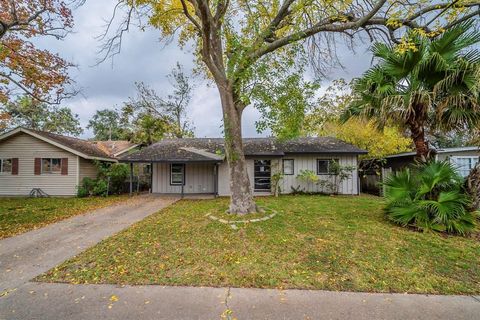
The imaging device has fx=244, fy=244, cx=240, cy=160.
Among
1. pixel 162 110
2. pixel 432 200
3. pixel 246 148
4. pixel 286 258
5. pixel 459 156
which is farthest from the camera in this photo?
pixel 162 110

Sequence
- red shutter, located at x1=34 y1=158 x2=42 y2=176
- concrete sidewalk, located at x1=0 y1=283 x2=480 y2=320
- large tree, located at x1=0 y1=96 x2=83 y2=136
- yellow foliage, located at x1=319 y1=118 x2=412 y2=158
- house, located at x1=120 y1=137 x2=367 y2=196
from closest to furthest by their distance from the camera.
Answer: concrete sidewalk, located at x1=0 y1=283 x2=480 y2=320 < house, located at x1=120 y1=137 x2=367 y2=196 < yellow foliage, located at x1=319 y1=118 x2=412 y2=158 < red shutter, located at x1=34 y1=158 x2=42 y2=176 < large tree, located at x1=0 y1=96 x2=83 y2=136

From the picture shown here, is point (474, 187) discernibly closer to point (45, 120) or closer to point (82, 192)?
point (82, 192)

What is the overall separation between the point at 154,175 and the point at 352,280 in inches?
549

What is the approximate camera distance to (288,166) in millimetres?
15117

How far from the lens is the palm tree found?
20.4 feet

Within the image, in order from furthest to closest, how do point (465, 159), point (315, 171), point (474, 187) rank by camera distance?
point (315, 171) < point (465, 159) < point (474, 187)

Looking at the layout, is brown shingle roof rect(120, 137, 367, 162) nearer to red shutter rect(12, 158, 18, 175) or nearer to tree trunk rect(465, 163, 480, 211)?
red shutter rect(12, 158, 18, 175)

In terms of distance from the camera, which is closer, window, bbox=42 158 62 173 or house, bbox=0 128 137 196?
house, bbox=0 128 137 196

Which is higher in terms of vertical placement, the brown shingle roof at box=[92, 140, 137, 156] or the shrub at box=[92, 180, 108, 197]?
the brown shingle roof at box=[92, 140, 137, 156]

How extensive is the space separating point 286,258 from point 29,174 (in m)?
17.6

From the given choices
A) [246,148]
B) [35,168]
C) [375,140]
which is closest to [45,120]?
[35,168]

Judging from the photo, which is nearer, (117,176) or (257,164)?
(257,164)

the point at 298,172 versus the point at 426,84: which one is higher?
the point at 426,84

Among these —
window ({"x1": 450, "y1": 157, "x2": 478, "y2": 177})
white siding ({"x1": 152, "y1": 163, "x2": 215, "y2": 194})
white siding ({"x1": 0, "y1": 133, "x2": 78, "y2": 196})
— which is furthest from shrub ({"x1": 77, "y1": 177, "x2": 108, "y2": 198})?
window ({"x1": 450, "y1": 157, "x2": 478, "y2": 177})
